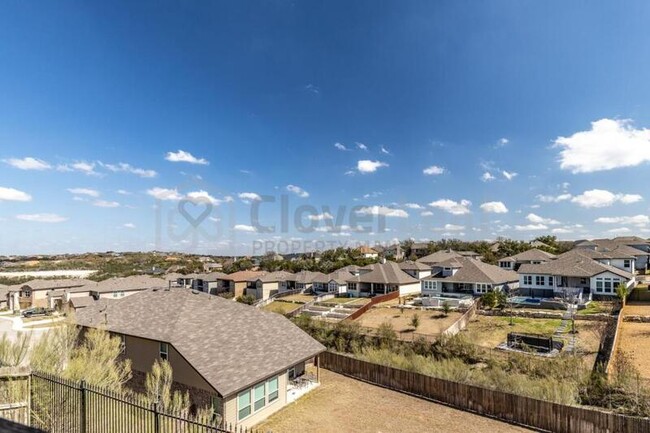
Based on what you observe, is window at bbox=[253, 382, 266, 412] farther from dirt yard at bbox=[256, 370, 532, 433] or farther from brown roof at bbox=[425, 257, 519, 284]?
brown roof at bbox=[425, 257, 519, 284]

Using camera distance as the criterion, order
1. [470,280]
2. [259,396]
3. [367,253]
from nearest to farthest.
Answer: [259,396] → [470,280] → [367,253]

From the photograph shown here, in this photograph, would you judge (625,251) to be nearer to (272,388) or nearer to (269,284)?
(269,284)

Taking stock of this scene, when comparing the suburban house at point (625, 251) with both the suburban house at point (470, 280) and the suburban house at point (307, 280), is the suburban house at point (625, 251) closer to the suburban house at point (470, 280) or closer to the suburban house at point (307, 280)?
the suburban house at point (470, 280)

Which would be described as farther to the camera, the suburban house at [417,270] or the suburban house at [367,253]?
the suburban house at [367,253]

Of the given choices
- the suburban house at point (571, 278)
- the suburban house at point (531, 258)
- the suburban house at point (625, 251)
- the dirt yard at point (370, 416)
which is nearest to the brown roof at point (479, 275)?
the suburban house at point (571, 278)

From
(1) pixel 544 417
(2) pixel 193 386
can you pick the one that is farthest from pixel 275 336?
(1) pixel 544 417

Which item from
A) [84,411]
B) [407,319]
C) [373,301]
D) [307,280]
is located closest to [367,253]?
[307,280]
